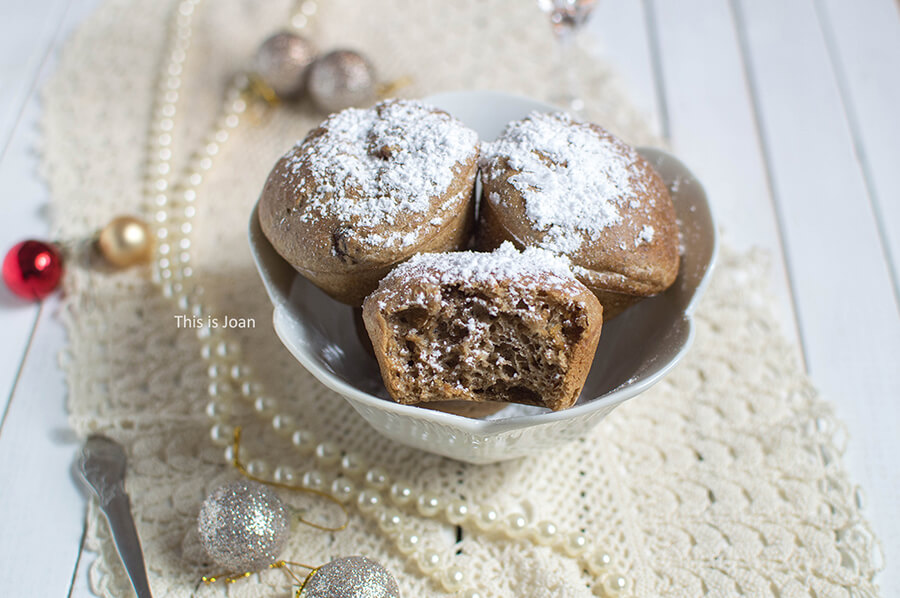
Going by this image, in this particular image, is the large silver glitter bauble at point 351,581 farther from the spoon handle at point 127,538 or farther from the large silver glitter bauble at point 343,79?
the large silver glitter bauble at point 343,79

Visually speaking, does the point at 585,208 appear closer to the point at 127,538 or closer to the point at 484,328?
the point at 484,328

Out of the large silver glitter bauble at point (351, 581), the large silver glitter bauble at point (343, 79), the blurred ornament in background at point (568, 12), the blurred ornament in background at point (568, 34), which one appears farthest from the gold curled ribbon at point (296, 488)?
the blurred ornament in background at point (568, 12)

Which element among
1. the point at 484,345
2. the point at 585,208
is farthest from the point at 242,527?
the point at 585,208

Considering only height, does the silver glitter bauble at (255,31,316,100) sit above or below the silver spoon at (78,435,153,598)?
above

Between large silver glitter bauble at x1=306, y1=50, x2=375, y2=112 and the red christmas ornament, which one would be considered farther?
large silver glitter bauble at x1=306, y1=50, x2=375, y2=112

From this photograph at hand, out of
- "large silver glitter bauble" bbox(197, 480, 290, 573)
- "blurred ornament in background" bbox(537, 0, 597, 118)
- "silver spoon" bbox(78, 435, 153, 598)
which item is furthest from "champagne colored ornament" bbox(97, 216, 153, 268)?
"blurred ornament in background" bbox(537, 0, 597, 118)

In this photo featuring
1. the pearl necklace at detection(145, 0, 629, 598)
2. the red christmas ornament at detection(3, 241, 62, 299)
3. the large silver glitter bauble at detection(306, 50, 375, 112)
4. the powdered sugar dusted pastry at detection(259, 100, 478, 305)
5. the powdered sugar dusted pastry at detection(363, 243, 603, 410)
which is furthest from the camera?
the large silver glitter bauble at detection(306, 50, 375, 112)

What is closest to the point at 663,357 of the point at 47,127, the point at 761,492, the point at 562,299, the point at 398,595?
the point at 562,299

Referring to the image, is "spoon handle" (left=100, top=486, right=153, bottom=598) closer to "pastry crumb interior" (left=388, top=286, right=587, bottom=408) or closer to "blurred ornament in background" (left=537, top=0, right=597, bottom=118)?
"pastry crumb interior" (left=388, top=286, right=587, bottom=408)
